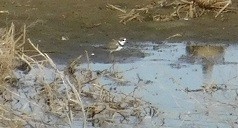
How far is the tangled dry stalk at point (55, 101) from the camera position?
877cm

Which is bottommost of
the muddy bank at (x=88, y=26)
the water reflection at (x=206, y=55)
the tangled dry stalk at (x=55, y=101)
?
the tangled dry stalk at (x=55, y=101)

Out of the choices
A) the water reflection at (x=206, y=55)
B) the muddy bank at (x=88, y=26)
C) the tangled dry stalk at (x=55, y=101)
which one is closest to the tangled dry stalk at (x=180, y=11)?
the muddy bank at (x=88, y=26)

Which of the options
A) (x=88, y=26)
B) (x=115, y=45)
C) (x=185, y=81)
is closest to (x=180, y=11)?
(x=88, y=26)

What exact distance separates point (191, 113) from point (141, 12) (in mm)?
4950

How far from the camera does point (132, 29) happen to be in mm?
13617

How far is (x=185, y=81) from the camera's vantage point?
10719mm

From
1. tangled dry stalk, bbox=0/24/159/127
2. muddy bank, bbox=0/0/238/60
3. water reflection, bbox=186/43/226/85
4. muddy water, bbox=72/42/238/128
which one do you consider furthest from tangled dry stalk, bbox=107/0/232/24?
tangled dry stalk, bbox=0/24/159/127

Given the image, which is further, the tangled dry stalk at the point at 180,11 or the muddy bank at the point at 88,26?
the tangled dry stalk at the point at 180,11

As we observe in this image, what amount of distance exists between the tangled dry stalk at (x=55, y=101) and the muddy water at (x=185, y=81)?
301mm

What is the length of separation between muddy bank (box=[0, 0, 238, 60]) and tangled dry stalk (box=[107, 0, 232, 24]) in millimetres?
98

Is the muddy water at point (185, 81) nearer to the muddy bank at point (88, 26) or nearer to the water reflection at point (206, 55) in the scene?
the water reflection at point (206, 55)

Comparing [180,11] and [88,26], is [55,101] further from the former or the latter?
[180,11]

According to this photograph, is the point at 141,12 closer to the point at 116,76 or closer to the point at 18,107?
the point at 116,76

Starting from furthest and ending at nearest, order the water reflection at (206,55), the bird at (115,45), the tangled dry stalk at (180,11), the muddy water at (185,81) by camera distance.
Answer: the tangled dry stalk at (180,11), the bird at (115,45), the water reflection at (206,55), the muddy water at (185,81)
